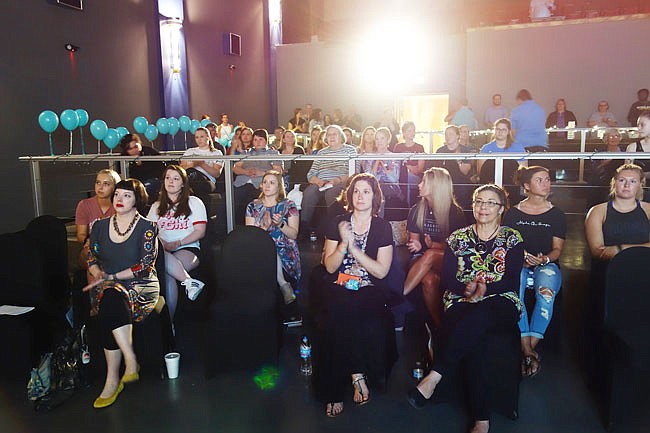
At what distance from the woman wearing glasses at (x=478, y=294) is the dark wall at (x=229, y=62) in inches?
338

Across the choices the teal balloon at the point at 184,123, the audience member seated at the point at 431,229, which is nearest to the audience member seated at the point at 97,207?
the audience member seated at the point at 431,229

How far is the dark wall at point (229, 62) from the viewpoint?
34.9 ft

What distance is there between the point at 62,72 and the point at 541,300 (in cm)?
670

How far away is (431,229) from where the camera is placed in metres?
3.64

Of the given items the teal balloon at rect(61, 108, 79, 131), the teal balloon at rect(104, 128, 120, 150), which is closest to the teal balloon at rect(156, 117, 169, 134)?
the teal balloon at rect(104, 128, 120, 150)

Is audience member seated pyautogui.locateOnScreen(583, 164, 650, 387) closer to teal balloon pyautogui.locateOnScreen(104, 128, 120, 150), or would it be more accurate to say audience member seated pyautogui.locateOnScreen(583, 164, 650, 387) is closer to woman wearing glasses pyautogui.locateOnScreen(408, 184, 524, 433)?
woman wearing glasses pyautogui.locateOnScreen(408, 184, 524, 433)

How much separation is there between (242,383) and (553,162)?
18.7ft

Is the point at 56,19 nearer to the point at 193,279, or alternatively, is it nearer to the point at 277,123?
the point at 193,279

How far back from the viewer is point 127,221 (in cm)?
329

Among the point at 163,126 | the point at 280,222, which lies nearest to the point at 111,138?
the point at 163,126

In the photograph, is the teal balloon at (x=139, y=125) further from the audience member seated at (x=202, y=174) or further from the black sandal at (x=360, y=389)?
the black sandal at (x=360, y=389)

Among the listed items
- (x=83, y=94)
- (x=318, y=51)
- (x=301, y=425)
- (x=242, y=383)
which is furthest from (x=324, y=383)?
(x=318, y=51)

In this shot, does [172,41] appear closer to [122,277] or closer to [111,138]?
[111,138]

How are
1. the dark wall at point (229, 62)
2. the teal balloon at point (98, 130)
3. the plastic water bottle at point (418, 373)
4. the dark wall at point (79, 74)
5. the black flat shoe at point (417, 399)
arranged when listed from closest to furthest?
the black flat shoe at point (417, 399) < the plastic water bottle at point (418, 373) < the dark wall at point (79, 74) < the teal balloon at point (98, 130) < the dark wall at point (229, 62)
